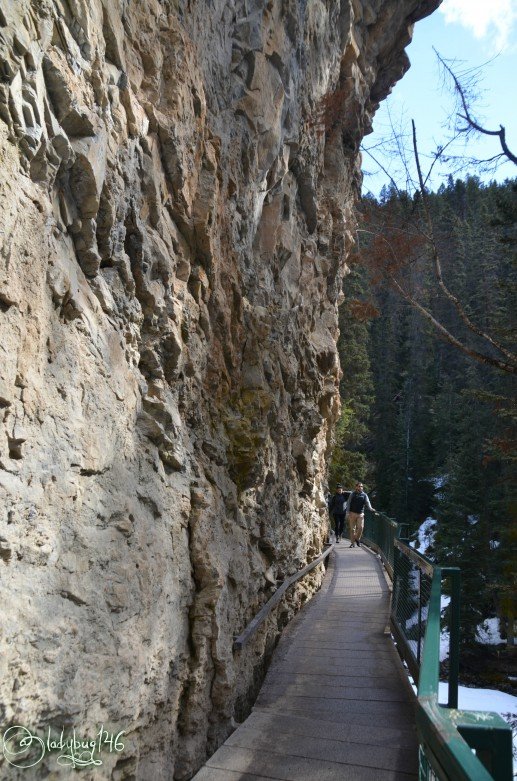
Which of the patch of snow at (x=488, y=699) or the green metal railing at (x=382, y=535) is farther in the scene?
the patch of snow at (x=488, y=699)

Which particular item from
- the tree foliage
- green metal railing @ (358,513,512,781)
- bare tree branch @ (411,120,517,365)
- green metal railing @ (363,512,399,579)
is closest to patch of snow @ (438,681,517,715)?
the tree foliage

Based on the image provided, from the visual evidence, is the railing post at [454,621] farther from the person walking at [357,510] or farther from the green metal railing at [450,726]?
the person walking at [357,510]

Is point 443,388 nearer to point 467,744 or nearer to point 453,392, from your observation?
point 453,392

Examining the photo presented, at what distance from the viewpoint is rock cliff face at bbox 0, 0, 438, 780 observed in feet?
10.1

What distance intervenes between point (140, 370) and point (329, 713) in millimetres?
3932

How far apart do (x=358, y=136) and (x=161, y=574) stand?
16.3 meters

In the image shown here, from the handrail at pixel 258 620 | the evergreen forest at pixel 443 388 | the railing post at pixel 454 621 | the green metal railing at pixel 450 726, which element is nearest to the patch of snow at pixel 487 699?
→ the evergreen forest at pixel 443 388

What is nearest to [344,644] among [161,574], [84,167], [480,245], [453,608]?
[453,608]

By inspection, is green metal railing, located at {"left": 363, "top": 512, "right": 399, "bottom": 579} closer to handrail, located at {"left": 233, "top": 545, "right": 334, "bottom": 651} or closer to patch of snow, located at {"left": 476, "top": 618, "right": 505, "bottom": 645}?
handrail, located at {"left": 233, "top": 545, "right": 334, "bottom": 651}

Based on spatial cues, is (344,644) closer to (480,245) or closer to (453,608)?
(453,608)

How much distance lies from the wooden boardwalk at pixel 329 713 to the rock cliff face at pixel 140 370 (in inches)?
13.2

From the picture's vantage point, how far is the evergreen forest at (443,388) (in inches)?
435

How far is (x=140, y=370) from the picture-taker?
4.88 m

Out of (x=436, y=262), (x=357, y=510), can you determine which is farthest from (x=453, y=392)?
(x=436, y=262)
